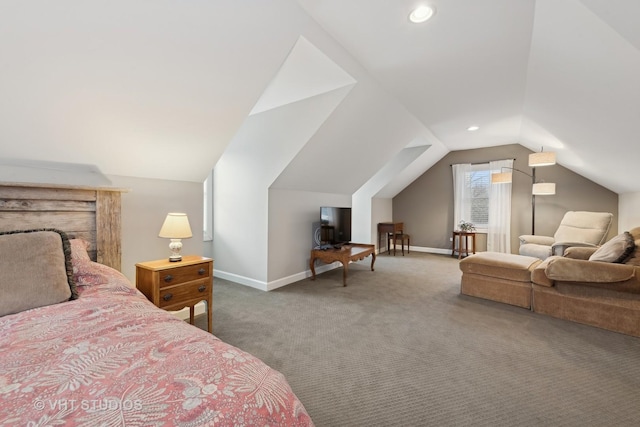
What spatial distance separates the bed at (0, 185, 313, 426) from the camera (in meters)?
0.70

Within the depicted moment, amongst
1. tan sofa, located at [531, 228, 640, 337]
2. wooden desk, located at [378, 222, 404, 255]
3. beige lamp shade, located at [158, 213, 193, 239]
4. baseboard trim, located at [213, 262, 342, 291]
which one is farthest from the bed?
wooden desk, located at [378, 222, 404, 255]

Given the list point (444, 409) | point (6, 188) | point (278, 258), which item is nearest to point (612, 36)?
point (444, 409)

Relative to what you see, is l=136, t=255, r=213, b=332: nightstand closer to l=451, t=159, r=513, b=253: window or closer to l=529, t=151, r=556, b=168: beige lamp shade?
l=529, t=151, r=556, b=168: beige lamp shade

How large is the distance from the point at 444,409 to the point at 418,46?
2614 millimetres

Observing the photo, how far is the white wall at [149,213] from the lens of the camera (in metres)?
2.50

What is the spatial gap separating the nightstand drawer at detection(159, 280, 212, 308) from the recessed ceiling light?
2.64m

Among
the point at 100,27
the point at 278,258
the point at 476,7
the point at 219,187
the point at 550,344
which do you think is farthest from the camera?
the point at 219,187

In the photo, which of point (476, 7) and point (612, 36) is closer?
point (612, 36)

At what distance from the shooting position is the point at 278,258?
386 cm

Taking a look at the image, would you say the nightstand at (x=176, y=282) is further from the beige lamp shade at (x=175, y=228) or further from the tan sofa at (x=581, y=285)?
the tan sofa at (x=581, y=285)

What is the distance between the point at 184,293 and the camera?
7.53 feet

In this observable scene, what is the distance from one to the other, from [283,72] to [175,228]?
174 cm

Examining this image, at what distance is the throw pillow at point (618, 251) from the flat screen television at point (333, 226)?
293 cm

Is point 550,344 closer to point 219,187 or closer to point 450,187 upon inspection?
point 219,187
